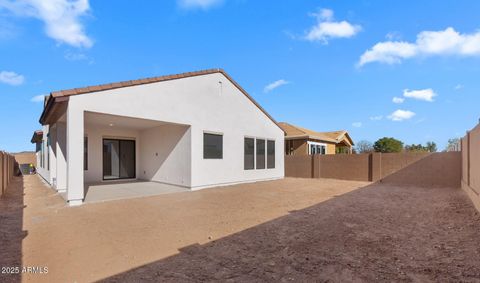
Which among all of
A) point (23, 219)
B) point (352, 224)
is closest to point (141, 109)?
point (23, 219)

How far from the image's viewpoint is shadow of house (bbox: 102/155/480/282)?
132 inches

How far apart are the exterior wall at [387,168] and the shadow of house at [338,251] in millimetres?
7608

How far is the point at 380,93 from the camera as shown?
53.2 feet

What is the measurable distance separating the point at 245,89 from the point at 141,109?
608 cm

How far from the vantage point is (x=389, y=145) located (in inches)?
1235

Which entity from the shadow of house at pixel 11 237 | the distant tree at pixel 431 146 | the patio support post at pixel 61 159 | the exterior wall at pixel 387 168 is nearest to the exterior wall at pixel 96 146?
the patio support post at pixel 61 159

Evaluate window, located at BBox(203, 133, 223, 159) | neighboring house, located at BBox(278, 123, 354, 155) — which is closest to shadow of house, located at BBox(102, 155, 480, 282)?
window, located at BBox(203, 133, 223, 159)

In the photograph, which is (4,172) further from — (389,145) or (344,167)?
(389,145)

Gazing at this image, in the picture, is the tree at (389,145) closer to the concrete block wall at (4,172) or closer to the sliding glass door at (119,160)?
the sliding glass door at (119,160)

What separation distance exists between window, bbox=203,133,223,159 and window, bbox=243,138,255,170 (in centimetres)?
184

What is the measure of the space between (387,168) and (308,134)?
6.41 m

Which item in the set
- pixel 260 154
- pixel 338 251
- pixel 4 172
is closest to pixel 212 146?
pixel 260 154

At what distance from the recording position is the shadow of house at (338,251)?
11.0 ft

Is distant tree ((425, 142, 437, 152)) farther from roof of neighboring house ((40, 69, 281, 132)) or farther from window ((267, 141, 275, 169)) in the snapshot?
roof of neighboring house ((40, 69, 281, 132))
